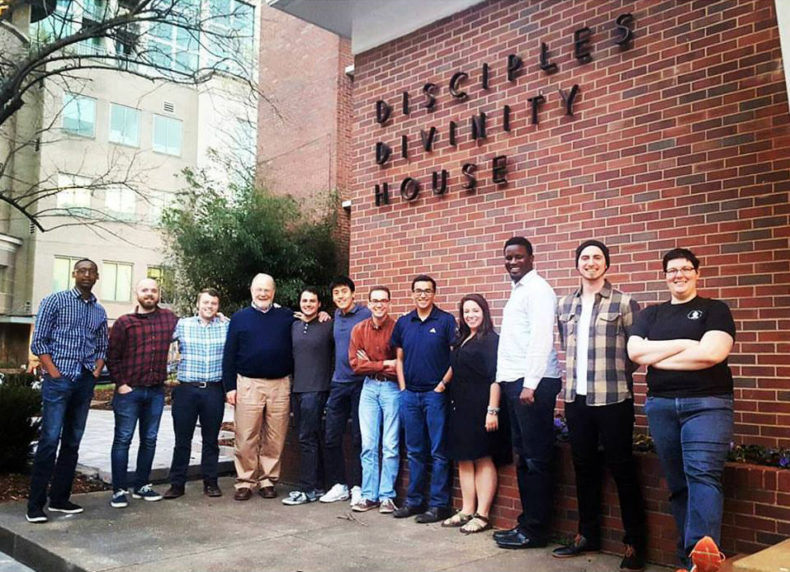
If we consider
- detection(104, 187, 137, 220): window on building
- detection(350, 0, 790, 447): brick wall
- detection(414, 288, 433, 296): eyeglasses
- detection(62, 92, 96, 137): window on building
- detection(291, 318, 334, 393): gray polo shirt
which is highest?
detection(62, 92, 96, 137): window on building

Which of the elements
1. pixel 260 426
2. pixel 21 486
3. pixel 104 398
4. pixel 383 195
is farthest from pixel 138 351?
pixel 104 398

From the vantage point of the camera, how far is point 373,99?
7562 millimetres

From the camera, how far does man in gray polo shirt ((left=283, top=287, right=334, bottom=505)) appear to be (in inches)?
251

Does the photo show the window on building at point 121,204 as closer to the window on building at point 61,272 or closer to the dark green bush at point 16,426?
the window on building at point 61,272

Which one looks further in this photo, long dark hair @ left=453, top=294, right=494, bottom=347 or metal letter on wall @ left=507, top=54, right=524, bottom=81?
metal letter on wall @ left=507, top=54, right=524, bottom=81

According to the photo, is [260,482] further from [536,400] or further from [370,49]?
[370,49]

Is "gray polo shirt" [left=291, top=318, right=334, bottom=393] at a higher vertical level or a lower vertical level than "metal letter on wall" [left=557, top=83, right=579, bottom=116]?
lower

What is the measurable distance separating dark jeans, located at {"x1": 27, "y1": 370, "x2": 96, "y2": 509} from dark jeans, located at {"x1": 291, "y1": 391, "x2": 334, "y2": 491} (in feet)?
5.83

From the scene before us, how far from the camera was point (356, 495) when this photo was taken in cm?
607

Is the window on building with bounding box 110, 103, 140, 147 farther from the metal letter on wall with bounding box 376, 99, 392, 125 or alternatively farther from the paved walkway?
the metal letter on wall with bounding box 376, 99, 392, 125

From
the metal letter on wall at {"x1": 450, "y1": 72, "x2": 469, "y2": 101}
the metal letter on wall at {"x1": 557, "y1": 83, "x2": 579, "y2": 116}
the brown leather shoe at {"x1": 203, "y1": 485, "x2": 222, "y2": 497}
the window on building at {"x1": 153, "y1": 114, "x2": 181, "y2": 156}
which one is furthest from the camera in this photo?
the window on building at {"x1": 153, "y1": 114, "x2": 181, "y2": 156}

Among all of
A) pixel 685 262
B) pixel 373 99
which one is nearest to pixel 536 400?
pixel 685 262

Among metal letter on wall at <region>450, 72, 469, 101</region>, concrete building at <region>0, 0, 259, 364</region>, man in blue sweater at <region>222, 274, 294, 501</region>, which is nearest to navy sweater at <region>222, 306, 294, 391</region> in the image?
man in blue sweater at <region>222, 274, 294, 501</region>

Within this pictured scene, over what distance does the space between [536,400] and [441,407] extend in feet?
3.42
